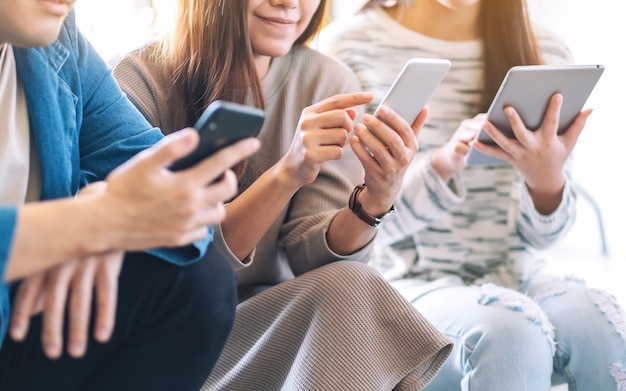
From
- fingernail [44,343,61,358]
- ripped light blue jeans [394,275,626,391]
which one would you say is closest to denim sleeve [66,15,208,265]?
fingernail [44,343,61,358]

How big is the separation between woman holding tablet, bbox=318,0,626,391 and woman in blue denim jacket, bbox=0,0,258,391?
479mm

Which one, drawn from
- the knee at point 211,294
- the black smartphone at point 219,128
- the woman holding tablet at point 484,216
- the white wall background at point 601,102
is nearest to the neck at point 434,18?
the woman holding tablet at point 484,216

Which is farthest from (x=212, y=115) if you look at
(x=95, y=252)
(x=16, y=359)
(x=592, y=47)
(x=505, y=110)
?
(x=592, y=47)

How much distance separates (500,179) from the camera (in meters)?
1.56

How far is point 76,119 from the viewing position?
100 cm

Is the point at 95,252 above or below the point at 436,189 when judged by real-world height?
above

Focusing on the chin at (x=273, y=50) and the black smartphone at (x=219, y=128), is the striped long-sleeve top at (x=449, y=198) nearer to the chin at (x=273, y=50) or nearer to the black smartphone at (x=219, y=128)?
the chin at (x=273, y=50)

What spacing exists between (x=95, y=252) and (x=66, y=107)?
0.89 feet

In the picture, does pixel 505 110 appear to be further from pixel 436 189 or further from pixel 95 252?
pixel 95 252

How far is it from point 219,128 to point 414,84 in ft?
1.63

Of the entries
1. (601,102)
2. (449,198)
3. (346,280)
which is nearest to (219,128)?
(346,280)

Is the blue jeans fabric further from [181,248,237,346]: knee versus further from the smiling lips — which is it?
the smiling lips

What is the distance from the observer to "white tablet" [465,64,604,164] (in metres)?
1.26

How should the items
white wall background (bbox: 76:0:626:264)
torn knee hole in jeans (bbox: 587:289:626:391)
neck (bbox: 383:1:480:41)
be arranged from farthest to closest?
1. white wall background (bbox: 76:0:626:264)
2. neck (bbox: 383:1:480:41)
3. torn knee hole in jeans (bbox: 587:289:626:391)
